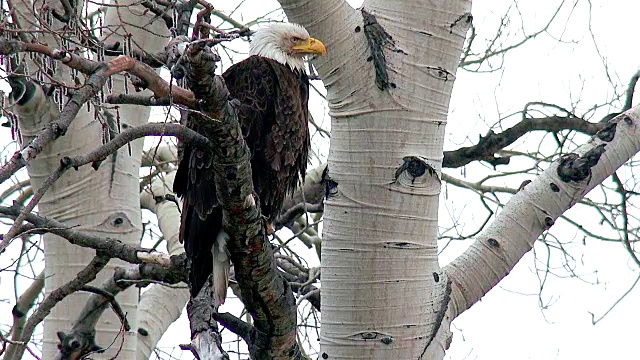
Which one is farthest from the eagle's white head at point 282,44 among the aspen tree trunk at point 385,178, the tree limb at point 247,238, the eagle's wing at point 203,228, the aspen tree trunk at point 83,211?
the tree limb at point 247,238

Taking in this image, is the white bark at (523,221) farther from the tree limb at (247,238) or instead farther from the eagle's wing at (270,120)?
the eagle's wing at (270,120)

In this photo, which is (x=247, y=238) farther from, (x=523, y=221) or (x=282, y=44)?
(x=282, y=44)

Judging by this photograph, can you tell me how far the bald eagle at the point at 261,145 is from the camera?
2.99 m

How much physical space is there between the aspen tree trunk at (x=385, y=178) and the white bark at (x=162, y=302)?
7.06ft

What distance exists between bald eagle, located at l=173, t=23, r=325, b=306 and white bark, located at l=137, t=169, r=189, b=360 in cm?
107

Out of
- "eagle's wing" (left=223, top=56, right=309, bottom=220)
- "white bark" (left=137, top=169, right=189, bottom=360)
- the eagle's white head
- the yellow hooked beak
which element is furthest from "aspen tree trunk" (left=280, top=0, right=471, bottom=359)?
"white bark" (left=137, top=169, right=189, bottom=360)

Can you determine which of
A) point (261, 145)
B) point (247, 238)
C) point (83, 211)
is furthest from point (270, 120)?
point (247, 238)

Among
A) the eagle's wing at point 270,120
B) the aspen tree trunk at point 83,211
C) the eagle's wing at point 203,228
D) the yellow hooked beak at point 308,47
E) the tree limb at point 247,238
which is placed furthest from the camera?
the aspen tree trunk at point 83,211

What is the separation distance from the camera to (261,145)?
11.2ft

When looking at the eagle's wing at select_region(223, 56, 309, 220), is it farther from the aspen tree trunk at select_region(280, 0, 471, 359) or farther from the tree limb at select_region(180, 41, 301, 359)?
the tree limb at select_region(180, 41, 301, 359)

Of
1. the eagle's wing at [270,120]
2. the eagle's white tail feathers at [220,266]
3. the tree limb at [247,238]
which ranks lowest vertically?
the tree limb at [247,238]

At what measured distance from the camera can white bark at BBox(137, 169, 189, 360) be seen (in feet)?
15.0

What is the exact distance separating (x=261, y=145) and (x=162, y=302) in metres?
1.71

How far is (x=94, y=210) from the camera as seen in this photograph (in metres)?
3.53
